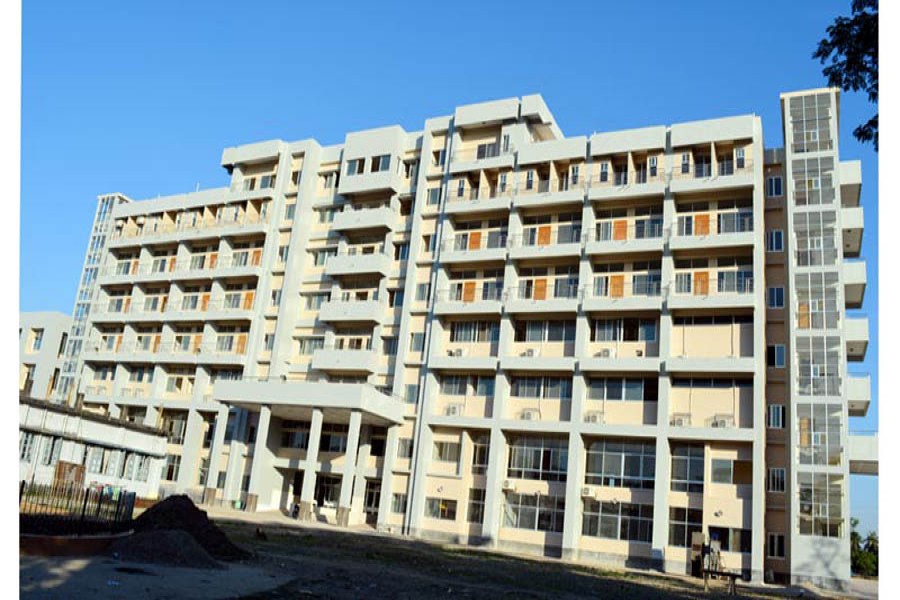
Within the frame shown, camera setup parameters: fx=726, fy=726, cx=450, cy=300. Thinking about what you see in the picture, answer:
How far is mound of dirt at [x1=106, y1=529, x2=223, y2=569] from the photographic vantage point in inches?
638

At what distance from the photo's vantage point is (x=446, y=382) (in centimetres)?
4734

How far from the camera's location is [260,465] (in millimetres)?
48156

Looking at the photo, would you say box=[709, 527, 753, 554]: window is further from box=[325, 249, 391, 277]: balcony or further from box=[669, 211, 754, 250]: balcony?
box=[325, 249, 391, 277]: balcony

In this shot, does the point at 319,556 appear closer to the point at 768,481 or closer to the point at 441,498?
the point at 441,498

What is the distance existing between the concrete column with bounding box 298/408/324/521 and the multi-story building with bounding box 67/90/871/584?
0.19m

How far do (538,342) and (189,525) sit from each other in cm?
2866

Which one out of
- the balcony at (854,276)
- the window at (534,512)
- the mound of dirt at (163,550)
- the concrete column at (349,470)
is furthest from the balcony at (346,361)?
the mound of dirt at (163,550)

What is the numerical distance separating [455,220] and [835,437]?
86.9ft

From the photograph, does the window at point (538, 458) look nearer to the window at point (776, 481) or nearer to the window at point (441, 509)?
the window at point (441, 509)

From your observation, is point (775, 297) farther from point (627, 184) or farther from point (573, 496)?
point (573, 496)

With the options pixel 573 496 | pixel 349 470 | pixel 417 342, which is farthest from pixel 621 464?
pixel 349 470

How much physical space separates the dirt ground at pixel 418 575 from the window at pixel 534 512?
282 inches

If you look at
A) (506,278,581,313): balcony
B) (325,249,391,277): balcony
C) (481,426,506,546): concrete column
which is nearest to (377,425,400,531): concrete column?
(481,426,506,546): concrete column

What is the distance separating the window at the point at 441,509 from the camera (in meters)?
43.9
